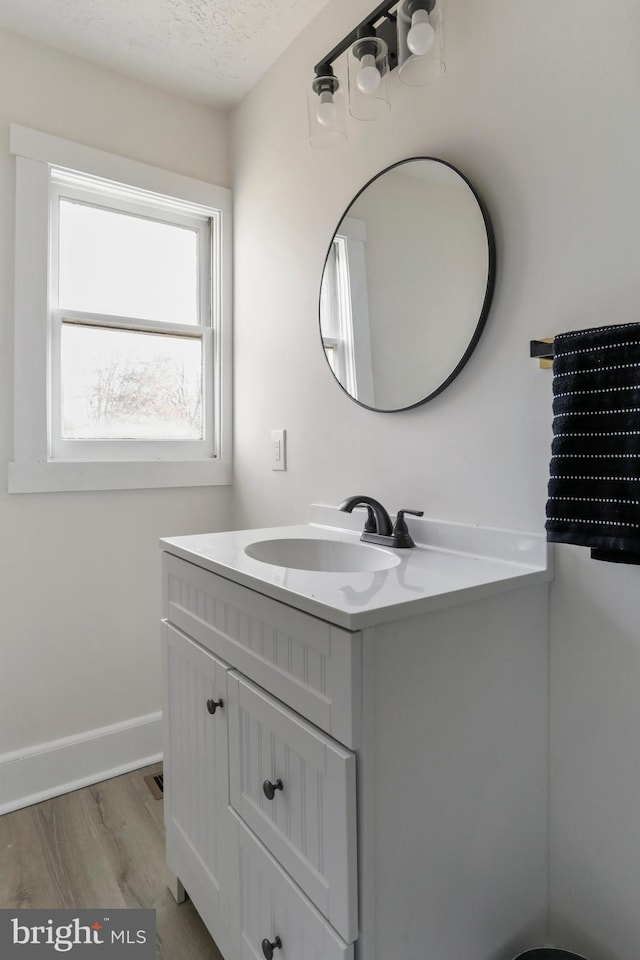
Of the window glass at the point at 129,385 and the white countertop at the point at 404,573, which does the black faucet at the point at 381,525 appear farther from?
the window glass at the point at 129,385

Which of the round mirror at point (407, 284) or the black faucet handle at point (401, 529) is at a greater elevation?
the round mirror at point (407, 284)

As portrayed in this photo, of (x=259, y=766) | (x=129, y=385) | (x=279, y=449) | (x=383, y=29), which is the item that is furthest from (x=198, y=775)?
(x=383, y=29)

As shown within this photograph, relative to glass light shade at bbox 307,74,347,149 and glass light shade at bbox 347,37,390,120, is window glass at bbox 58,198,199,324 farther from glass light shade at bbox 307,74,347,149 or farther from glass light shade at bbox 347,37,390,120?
glass light shade at bbox 347,37,390,120

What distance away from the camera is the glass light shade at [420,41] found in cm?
114

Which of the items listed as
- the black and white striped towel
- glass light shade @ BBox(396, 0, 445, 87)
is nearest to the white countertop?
the black and white striped towel

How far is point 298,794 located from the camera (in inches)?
35.5

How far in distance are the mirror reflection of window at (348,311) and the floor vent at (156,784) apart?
4.71 feet

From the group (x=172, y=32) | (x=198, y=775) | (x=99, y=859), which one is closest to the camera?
(x=198, y=775)

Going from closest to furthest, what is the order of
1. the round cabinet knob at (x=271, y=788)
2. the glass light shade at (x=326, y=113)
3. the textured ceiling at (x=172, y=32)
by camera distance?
the round cabinet knob at (x=271, y=788), the glass light shade at (x=326, y=113), the textured ceiling at (x=172, y=32)

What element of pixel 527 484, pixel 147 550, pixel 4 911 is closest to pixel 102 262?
pixel 147 550

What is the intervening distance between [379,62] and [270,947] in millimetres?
1829

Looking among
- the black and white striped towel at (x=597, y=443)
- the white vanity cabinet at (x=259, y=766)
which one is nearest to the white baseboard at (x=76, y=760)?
the white vanity cabinet at (x=259, y=766)

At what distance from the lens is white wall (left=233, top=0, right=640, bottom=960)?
96 centimetres

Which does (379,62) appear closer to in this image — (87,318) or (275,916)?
(87,318)
